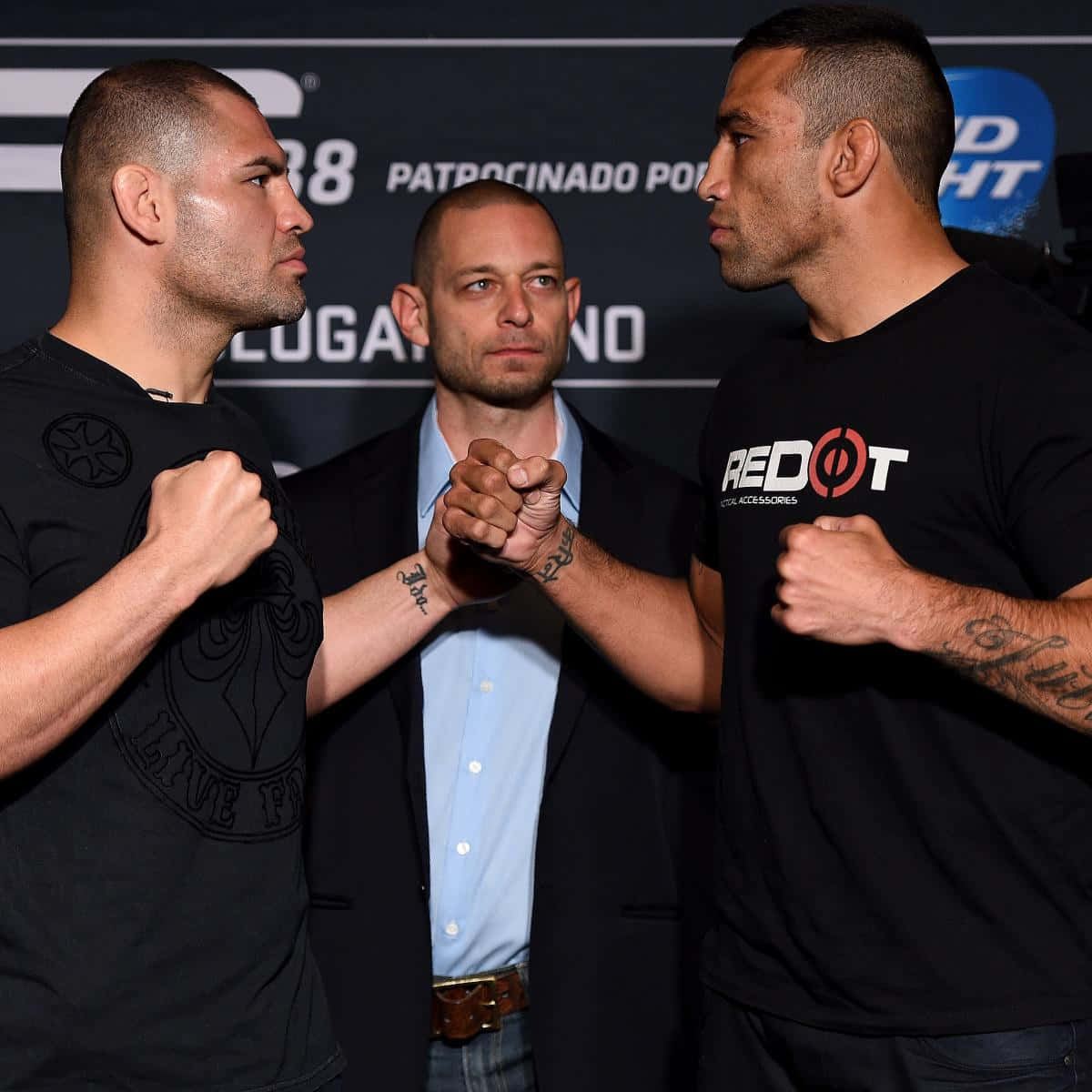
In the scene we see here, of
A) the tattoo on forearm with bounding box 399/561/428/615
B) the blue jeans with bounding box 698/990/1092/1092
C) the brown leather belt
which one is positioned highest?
the tattoo on forearm with bounding box 399/561/428/615

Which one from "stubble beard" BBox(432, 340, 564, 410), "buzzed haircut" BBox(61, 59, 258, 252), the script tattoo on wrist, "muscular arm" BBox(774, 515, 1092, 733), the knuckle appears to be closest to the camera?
"muscular arm" BBox(774, 515, 1092, 733)

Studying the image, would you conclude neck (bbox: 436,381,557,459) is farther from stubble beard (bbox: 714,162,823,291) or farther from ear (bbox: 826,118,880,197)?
ear (bbox: 826,118,880,197)

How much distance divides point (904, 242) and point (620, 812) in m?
0.98

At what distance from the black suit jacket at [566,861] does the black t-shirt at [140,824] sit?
23.0 inches

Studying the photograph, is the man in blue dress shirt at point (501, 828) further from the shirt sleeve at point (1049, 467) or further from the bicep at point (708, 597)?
the shirt sleeve at point (1049, 467)

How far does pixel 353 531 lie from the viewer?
7.96ft

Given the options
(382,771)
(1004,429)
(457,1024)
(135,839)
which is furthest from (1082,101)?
(135,839)

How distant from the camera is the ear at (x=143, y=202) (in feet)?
5.53

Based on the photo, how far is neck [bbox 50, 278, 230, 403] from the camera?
65.2 inches

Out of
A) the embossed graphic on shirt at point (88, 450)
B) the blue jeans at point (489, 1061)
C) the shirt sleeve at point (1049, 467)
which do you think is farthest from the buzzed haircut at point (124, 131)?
the blue jeans at point (489, 1061)

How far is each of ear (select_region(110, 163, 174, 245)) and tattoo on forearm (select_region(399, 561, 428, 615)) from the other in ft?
2.20

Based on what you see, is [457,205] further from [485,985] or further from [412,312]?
[485,985]

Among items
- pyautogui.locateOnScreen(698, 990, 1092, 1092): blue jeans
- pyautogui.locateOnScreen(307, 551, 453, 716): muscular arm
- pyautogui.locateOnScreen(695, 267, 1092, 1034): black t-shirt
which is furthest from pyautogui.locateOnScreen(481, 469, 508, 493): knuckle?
pyautogui.locateOnScreen(698, 990, 1092, 1092): blue jeans

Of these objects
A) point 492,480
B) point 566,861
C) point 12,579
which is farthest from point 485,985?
point 12,579
